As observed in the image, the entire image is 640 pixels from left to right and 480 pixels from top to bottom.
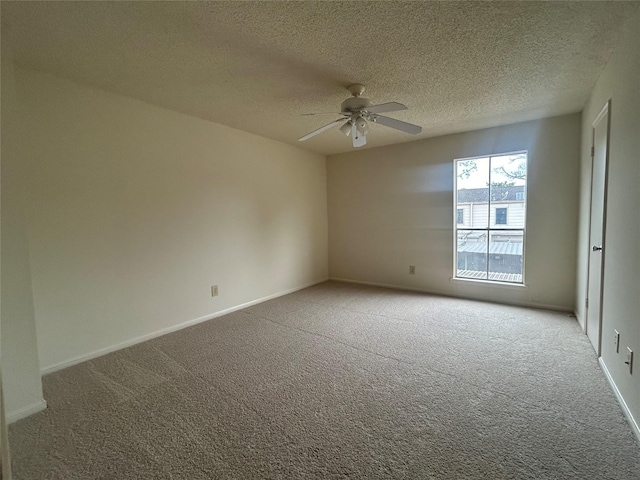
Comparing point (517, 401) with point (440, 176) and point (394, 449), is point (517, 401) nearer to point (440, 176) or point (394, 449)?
point (394, 449)

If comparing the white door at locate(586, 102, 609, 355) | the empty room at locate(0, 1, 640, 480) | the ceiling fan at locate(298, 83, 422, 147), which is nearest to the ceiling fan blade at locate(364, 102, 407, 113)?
the ceiling fan at locate(298, 83, 422, 147)

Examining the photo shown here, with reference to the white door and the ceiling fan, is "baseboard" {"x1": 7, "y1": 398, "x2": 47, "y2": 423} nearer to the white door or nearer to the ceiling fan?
the ceiling fan

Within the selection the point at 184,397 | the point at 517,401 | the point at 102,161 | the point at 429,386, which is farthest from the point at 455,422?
the point at 102,161

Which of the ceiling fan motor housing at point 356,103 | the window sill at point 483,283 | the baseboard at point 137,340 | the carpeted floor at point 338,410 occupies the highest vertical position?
the ceiling fan motor housing at point 356,103

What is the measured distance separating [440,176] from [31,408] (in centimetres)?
468

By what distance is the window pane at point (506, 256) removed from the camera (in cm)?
389

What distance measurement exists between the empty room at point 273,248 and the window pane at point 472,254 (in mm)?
36

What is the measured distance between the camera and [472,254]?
13.9ft

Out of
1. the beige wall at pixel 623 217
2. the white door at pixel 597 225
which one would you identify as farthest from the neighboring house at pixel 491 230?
the beige wall at pixel 623 217

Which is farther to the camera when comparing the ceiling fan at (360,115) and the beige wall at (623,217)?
the ceiling fan at (360,115)

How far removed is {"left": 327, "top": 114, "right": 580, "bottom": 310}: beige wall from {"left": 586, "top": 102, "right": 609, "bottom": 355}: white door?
32.9 inches

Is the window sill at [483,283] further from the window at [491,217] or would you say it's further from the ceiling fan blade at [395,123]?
the ceiling fan blade at [395,123]

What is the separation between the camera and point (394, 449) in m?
1.54

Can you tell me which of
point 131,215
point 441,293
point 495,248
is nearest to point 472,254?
point 495,248
